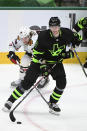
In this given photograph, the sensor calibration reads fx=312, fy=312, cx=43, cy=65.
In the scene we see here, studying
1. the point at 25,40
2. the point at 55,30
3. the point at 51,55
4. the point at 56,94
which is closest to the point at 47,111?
the point at 56,94

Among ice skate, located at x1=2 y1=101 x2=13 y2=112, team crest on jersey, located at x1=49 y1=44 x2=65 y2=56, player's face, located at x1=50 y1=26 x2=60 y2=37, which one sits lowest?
ice skate, located at x1=2 y1=101 x2=13 y2=112

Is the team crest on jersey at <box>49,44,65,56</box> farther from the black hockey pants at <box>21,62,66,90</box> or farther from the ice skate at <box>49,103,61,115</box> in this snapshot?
the ice skate at <box>49,103,61,115</box>

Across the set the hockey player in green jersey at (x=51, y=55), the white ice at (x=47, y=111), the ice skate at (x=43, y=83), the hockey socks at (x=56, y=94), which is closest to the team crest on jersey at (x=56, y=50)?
the hockey player in green jersey at (x=51, y=55)

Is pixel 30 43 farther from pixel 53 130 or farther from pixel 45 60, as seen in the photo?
pixel 53 130

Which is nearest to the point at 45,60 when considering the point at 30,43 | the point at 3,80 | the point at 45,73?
the point at 45,73

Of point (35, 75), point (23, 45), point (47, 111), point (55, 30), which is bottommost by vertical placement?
point (47, 111)

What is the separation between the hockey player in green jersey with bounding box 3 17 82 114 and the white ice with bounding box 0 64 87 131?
0.52ft

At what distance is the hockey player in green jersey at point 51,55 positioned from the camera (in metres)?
3.36

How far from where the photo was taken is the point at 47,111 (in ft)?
12.5

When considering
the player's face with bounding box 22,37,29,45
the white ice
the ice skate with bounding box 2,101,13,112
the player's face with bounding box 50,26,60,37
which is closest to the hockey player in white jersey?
the player's face with bounding box 22,37,29,45

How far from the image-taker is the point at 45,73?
11.6 feet

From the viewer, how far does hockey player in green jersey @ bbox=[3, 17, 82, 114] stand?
3.36 metres

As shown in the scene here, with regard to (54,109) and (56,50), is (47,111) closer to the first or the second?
(54,109)

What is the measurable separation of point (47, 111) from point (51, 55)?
749 millimetres
